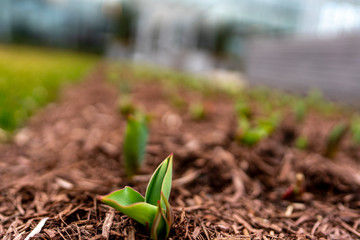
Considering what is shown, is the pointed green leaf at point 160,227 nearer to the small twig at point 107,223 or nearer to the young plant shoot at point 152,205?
the young plant shoot at point 152,205

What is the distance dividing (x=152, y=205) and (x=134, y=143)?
1.39 feet

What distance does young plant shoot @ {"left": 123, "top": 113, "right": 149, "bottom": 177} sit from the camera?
3.46 feet

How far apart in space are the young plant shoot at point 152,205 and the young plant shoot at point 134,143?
33 centimetres

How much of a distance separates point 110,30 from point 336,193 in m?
17.8

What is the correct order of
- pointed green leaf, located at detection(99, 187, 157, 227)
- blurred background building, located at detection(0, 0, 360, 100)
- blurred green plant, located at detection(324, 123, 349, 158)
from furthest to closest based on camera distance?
1. blurred background building, located at detection(0, 0, 360, 100)
2. blurred green plant, located at detection(324, 123, 349, 158)
3. pointed green leaf, located at detection(99, 187, 157, 227)

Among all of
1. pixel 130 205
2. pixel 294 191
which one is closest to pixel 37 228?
pixel 130 205

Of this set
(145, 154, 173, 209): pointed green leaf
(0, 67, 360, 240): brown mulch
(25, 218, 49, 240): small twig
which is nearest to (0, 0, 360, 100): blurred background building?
(0, 67, 360, 240): brown mulch

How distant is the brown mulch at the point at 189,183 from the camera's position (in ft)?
2.78

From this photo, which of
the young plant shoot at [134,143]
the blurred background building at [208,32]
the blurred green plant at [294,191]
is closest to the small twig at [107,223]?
the young plant shoot at [134,143]

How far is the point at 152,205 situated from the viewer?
70 cm

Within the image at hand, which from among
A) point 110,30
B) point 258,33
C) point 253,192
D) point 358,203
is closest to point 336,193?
point 358,203

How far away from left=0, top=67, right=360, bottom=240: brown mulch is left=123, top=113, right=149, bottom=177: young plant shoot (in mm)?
57

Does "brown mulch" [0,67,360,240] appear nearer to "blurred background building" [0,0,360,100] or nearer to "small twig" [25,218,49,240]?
"small twig" [25,218,49,240]

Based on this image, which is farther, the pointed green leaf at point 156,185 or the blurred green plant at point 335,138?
the blurred green plant at point 335,138
